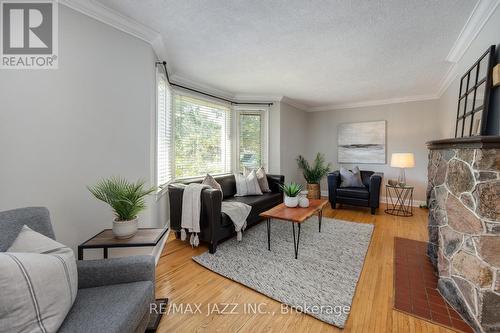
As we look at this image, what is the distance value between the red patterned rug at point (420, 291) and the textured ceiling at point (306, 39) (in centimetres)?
251

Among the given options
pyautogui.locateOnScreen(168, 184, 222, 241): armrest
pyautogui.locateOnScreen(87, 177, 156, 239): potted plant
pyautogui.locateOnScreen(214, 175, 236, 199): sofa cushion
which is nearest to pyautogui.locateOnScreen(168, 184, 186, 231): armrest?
pyautogui.locateOnScreen(168, 184, 222, 241): armrest

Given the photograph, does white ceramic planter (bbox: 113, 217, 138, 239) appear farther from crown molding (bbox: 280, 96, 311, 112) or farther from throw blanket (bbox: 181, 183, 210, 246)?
crown molding (bbox: 280, 96, 311, 112)

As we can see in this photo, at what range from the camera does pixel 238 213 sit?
9.21ft

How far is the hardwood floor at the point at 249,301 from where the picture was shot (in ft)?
4.90

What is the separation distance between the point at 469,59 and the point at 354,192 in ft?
8.52

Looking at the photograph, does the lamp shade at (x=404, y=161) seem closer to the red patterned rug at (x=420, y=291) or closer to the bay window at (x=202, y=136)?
the red patterned rug at (x=420, y=291)

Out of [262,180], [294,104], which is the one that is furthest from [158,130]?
[294,104]

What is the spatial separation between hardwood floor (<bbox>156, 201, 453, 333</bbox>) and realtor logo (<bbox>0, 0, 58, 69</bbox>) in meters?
2.12

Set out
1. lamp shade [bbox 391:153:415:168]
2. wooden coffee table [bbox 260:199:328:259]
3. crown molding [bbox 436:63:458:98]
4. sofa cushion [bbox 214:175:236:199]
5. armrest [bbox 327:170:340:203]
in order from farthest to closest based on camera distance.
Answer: armrest [bbox 327:170:340:203] → lamp shade [bbox 391:153:415:168] → sofa cushion [bbox 214:175:236:199] → crown molding [bbox 436:63:458:98] → wooden coffee table [bbox 260:199:328:259]

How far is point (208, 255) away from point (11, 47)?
8.27 ft

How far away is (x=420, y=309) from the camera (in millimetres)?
1659

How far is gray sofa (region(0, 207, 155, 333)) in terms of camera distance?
95cm

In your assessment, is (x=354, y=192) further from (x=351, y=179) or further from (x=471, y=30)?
(x=471, y=30)

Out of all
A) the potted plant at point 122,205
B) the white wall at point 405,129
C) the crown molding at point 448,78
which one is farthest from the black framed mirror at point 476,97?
the potted plant at point 122,205
